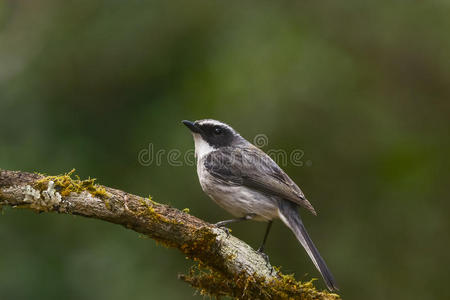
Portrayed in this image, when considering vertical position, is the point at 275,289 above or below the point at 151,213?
below

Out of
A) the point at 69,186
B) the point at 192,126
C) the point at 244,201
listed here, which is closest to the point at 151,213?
the point at 69,186

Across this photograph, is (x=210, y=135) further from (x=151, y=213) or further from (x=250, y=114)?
(x=151, y=213)

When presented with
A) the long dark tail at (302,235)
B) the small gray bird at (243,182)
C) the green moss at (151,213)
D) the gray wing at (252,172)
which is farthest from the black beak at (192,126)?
the green moss at (151,213)

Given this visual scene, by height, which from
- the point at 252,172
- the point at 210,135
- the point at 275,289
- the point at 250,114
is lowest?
the point at 275,289

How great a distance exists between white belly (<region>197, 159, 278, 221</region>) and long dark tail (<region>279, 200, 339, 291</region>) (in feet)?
0.42

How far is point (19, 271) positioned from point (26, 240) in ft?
1.47

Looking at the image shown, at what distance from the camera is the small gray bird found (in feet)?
16.2

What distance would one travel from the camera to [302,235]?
469 cm

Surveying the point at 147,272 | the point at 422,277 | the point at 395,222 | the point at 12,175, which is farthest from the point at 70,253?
the point at 422,277

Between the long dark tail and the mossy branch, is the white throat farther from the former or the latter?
the mossy branch

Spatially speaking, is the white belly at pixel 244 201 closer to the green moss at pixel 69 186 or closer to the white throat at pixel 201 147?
the white throat at pixel 201 147

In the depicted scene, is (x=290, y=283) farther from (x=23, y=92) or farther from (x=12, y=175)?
(x=23, y=92)

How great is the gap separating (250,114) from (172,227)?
273cm

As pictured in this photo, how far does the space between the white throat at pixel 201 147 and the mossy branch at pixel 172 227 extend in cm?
179
